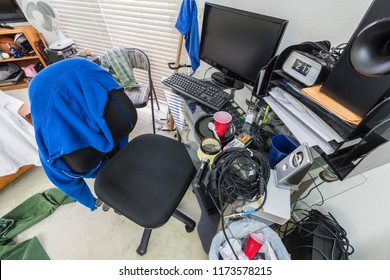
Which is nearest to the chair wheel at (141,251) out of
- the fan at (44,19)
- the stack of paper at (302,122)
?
the stack of paper at (302,122)

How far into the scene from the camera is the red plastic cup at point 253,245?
0.69 m

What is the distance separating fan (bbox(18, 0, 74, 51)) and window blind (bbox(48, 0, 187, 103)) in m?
0.20

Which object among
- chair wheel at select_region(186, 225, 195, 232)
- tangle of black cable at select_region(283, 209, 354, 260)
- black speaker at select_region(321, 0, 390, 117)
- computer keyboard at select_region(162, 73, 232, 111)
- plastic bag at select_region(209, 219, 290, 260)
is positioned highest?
black speaker at select_region(321, 0, 390, 117)

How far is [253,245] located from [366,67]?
692mm

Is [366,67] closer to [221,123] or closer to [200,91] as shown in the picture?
[221,123]

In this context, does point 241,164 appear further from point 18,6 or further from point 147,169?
point 18,6

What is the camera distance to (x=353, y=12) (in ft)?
2.41

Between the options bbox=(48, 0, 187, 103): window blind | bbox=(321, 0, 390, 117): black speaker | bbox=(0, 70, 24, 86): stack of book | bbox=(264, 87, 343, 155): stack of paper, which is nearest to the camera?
bbox=(321, 0, 390, 117): black speaker

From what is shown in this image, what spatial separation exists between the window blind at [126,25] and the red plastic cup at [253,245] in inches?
59.4

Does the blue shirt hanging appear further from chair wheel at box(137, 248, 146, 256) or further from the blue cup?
chair wheel at box(137, 248, 146, 256)

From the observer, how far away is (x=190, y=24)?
1.18 meters

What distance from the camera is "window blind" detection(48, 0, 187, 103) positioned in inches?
56.8

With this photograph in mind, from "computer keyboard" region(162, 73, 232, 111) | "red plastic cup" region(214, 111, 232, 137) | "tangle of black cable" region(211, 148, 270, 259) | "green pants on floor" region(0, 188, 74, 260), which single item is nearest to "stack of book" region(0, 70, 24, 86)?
"green pants on floor" region(0, 188, 74, 260)
